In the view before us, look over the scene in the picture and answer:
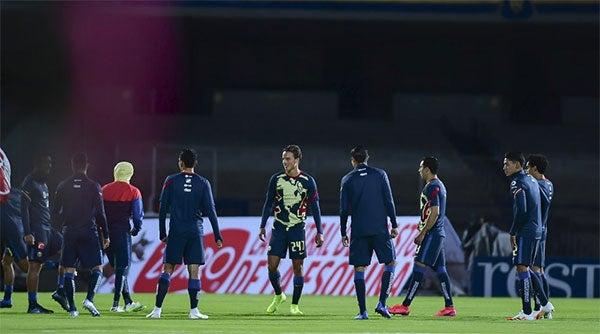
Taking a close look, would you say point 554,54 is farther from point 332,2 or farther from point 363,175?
point 363,175

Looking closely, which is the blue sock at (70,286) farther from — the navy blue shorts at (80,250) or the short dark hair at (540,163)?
the short dark hair at (540,163)

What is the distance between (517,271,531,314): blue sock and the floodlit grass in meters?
0.32

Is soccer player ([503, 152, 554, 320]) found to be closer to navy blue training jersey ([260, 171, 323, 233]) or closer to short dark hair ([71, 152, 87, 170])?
navy blue training jersey ([260, 171, 323, 233])

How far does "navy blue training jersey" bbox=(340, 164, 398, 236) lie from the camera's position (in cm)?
1856

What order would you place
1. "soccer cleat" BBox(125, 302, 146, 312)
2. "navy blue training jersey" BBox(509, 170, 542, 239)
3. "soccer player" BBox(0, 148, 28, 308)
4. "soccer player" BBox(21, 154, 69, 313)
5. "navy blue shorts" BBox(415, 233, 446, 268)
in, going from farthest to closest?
"soccer player" BBox(0, 148, 28, 308) < "soccer cleat" BBox(125, 302, 146, 312) < "soccer player" BBox(21, 154, 69, 313) < "navy blue shorts" BBox(415, 233, 446, 268) < "navy blue training jersey" BBox(509, 170, 542, 239)

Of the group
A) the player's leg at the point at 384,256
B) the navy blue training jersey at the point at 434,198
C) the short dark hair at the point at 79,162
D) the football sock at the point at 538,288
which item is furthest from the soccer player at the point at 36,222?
the football sock at the point at 538,288

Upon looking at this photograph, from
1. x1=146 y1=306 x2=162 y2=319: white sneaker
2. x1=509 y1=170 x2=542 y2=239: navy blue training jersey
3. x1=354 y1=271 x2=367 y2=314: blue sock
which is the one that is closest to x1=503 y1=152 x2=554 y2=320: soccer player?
x1=509 y1=170 x2=542 y2=239: navy blue training jersey

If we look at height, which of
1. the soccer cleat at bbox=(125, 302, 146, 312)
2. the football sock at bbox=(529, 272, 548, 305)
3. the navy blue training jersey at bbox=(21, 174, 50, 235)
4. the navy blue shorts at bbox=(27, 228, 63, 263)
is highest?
the navy blue training jersey at bbox=(21, 174, 50, 235)

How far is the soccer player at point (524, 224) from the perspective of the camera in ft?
61.6

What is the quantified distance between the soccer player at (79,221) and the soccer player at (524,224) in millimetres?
5369

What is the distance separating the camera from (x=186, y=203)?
18.0m

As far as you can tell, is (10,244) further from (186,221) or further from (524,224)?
(524,224)

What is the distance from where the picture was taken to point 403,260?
90.0ft

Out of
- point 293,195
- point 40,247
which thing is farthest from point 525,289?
point 40,247
